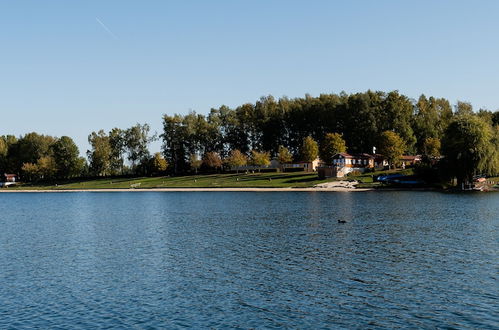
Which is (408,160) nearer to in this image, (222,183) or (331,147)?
(331,147)

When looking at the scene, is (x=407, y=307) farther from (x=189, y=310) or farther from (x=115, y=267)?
(x=115, y=267)

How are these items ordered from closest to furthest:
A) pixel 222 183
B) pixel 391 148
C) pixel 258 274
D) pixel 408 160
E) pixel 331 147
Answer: pixel 258 274, pixel 391 148, pixel 222 183, pixel 408 160, pixel 331 147

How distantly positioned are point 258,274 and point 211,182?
420 ft

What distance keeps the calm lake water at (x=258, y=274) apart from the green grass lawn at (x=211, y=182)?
259 ft

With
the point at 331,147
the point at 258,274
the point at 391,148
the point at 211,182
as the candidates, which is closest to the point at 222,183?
the point at 211,182

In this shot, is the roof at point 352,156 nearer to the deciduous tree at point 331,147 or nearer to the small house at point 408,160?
the deciduous tree at point 331,147

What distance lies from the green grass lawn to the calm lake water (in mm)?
79057

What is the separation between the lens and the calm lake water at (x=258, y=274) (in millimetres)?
26641

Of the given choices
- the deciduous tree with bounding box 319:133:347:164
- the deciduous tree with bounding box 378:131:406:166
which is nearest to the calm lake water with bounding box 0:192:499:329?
the deciduous tree with bounding box 378:131:406:166

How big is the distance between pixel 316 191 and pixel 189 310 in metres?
105

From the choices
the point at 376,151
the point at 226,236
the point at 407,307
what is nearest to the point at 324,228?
the point at 226,236

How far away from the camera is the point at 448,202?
86500 mm

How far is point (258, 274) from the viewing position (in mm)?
35781

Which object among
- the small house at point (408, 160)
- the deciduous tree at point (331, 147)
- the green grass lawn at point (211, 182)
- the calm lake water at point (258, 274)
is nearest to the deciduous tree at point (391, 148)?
the small house at point (408, 160)
